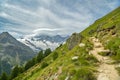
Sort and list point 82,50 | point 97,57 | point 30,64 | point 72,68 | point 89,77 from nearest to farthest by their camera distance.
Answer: point 89,77 < point 72,68 < point 97,57 < point 82,50 < point 30,64

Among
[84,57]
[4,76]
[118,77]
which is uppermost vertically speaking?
[84,57]

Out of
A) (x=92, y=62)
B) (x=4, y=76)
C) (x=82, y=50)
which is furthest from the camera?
(x=4, y=76)

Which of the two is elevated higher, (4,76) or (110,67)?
(110,67)

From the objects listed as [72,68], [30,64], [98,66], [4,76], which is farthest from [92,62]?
[30,64]

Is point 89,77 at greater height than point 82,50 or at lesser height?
lesser

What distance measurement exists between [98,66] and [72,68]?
237 inches

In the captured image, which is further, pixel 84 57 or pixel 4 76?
pixel 4 76

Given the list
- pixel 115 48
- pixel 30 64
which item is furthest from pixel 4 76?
pixel 115 48

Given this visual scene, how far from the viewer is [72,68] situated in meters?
45.8

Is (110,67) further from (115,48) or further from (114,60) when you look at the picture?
(115,48)

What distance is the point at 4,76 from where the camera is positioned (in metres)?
116

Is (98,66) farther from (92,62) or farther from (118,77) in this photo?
(118,77)

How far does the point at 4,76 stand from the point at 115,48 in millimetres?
75902

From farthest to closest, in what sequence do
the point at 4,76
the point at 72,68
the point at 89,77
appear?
1. the point at 4,76
2. the point at 72,68
3. the point at 89,77
